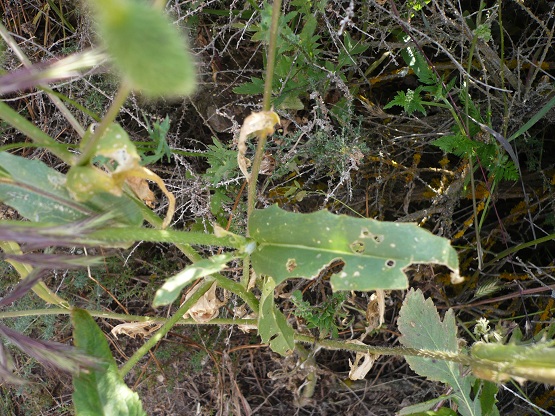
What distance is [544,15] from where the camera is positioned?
5.42ft

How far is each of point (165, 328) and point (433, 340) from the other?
2.21 ft

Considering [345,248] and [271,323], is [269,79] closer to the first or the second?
[345,248]

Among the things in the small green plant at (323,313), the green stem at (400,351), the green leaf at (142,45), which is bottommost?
the small green plant at (323,313)

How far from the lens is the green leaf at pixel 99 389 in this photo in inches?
45.2

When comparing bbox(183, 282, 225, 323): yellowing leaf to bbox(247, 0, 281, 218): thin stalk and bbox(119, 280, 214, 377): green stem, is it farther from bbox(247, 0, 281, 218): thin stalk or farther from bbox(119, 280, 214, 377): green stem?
bbox(247, 0, 281, 218): thin stalk

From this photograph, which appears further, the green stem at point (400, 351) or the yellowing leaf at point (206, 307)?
the yellowing leaf at point (206, 307)

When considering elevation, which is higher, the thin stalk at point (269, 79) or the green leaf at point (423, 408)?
the thin stalk at point (269, 79)

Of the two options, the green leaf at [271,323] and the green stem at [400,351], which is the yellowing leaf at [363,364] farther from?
the green leaf at [271,323]

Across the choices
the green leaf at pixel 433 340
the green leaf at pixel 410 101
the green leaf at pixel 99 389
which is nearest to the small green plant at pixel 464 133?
the green leaf at pixel 410 101

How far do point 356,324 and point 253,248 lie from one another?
2.91ft

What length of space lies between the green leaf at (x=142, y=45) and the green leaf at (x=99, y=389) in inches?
30.6

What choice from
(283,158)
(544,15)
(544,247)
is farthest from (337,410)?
(544,15)

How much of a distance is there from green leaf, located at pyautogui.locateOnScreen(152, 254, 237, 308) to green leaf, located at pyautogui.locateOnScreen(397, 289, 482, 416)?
0.65 metres

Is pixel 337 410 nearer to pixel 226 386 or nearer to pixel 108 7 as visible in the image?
pixel 226 386
